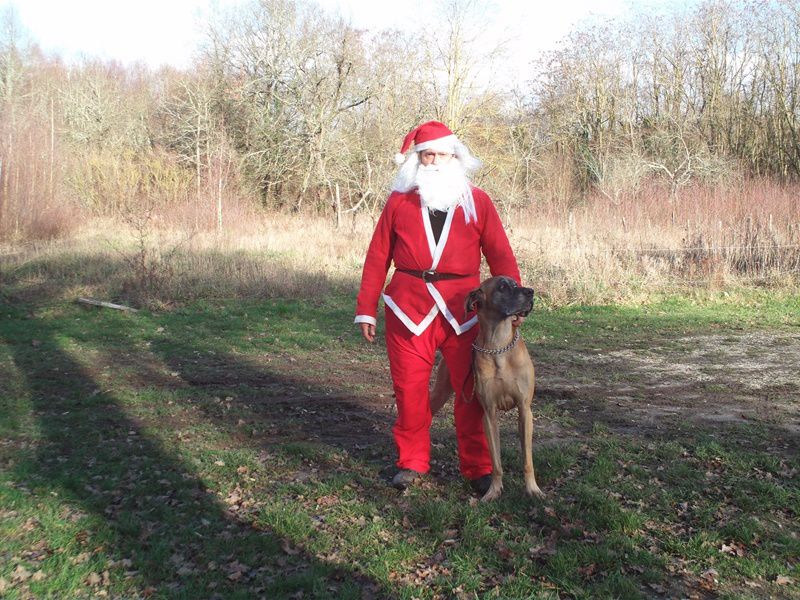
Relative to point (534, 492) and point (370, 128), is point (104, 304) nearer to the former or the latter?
point (534, 492)

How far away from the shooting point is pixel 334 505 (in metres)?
4.22

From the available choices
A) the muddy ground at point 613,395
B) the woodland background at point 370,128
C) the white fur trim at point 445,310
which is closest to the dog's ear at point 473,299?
the white fur trim at point 445,310

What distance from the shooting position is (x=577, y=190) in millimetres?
24750

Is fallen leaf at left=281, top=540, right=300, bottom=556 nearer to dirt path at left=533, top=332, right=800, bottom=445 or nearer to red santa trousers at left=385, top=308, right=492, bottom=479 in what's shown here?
red santa trousers at left=385, top=308, right=492, bottom=479

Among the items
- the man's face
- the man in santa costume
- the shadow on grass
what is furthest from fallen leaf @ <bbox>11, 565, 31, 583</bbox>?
the man's face

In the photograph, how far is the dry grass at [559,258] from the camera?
42.6 ft

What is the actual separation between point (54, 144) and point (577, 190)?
16501 mm

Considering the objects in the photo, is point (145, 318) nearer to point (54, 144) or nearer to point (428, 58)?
point (54, 144)

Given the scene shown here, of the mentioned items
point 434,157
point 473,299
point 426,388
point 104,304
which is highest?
point 434,157

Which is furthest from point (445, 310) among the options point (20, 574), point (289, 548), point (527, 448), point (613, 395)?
point (613, 395)

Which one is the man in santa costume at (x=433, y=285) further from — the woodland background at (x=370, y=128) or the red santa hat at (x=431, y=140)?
the woodland background at (x=370, y=128)

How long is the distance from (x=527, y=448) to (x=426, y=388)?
2.29 feet

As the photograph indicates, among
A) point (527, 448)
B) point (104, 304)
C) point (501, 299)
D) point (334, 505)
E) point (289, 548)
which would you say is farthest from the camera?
point (104, 304)

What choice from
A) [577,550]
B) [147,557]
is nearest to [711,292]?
[577,550]
